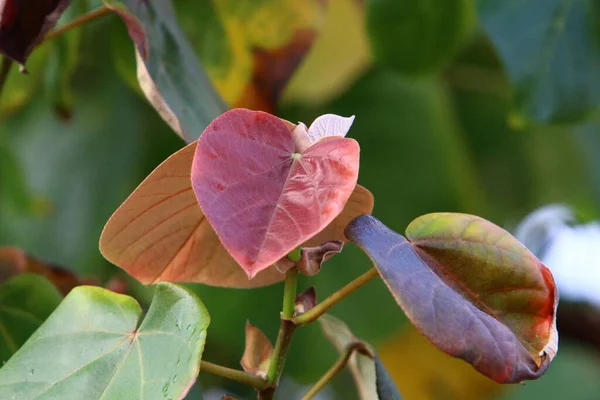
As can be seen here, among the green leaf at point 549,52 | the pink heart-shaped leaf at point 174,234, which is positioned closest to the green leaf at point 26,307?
the pink heart-shaped leaf at point 174,234

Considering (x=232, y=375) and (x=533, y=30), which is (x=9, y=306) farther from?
(x=533, y=30)

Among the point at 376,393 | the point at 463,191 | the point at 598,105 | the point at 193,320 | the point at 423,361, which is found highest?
the point at 193,320

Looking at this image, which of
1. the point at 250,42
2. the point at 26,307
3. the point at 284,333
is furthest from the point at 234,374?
the point at 250,42

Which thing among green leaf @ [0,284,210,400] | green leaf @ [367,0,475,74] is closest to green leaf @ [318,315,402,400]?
green leaf @ [0,284,210,400]

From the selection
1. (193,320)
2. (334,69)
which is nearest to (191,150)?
(193,320)

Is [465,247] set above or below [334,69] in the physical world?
above

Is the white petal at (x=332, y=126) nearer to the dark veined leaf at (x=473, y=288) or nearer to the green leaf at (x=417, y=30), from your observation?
the dark veined leaf at (x=473, y=288)

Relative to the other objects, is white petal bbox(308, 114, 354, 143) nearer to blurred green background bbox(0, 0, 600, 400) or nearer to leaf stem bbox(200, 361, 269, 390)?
leaf stem bbox(200, 361, 269, 390)
